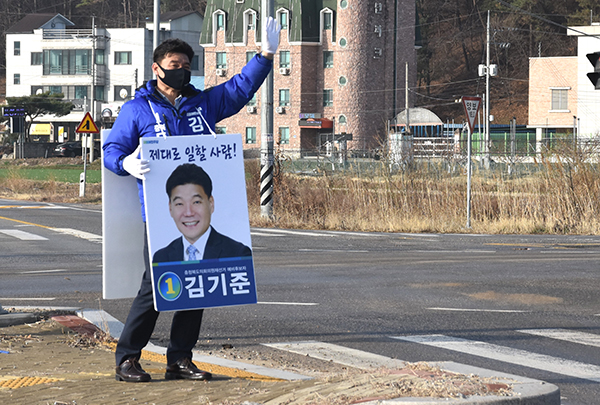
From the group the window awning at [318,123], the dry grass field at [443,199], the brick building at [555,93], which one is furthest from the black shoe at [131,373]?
A: the window awning at [318,123]

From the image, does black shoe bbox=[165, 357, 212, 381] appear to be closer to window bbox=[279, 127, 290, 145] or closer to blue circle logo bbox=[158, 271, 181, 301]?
blue circle logo bbox=[158, 271, 181, 301]

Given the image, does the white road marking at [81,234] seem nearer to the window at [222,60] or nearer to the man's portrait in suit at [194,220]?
the man's portrait in suit at [194,220]

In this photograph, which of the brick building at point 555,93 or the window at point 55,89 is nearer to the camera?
the brick building at point 555,93

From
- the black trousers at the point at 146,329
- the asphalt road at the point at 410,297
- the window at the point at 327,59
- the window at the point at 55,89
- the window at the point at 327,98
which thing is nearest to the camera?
the black trousers at the point at 146,329

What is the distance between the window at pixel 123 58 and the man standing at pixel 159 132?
83.2 m

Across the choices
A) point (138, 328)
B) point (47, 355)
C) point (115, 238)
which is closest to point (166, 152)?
point (115, 238)

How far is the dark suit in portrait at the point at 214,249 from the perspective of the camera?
16.3ft

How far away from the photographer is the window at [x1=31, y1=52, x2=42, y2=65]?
89438mm

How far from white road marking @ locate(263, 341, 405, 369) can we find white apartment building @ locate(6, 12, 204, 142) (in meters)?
78.9

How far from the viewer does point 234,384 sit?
16.4 feet

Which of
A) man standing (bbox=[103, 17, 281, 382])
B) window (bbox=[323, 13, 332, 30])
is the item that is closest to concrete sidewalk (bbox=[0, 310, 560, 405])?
man standing (bbox=[103, 17, 281, 382])

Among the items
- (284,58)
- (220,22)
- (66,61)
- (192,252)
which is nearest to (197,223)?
(192,252)

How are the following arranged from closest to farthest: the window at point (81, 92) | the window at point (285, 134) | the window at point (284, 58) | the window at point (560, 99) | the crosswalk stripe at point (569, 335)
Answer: the crosswalk stripe at point (569, 335), the window at point (560, 99), the window at point (284, 58), the window at point (285, 134), the window at point (81, 92)

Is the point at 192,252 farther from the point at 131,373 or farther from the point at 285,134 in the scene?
the point at 285,134
